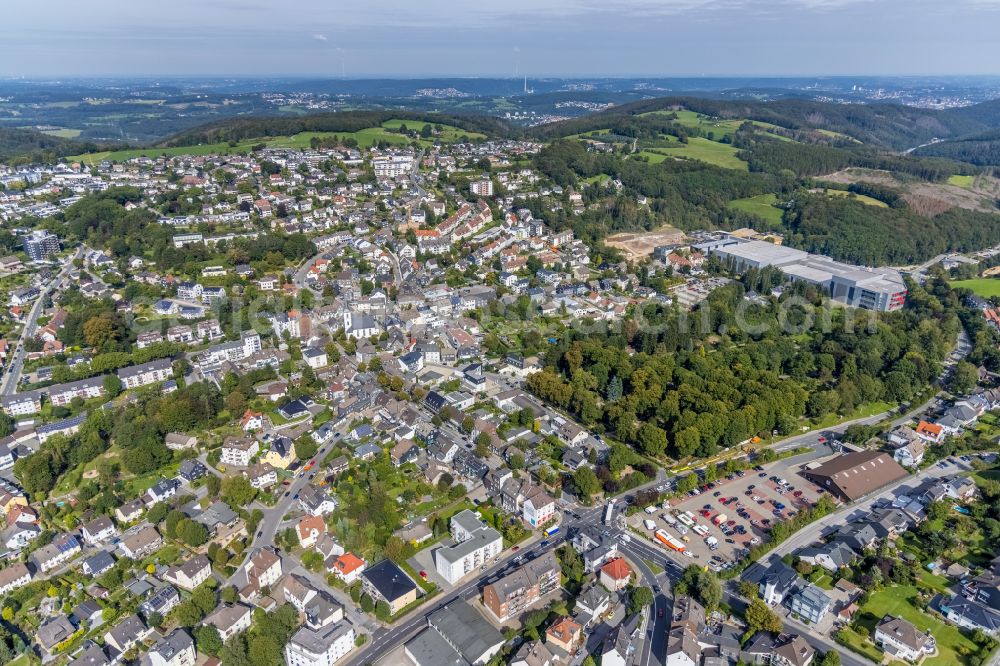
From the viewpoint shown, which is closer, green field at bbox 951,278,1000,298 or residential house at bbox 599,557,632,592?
residential house at bbox 599,557,632,592

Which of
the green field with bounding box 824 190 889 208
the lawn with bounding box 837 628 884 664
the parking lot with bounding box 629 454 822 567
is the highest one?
the green field with bounding box 824 190 889 208

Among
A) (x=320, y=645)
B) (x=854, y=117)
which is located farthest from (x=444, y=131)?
(x=854, y=117)

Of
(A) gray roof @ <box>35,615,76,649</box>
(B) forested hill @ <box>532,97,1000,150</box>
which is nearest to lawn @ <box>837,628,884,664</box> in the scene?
(A) gray roof @ <box>35,615,76,649</box>

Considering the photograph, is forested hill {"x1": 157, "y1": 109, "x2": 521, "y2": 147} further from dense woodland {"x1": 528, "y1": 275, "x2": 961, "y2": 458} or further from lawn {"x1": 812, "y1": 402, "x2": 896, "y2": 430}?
lawn {"x1": 812, "y1": 402, "x2": 896, "y2": 430}

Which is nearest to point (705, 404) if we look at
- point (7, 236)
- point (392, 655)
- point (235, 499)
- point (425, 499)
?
point (425, 499)

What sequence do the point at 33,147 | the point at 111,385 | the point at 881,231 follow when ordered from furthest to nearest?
1. the point at 33,147
2. the point at 881,231
3. the point at 111,385

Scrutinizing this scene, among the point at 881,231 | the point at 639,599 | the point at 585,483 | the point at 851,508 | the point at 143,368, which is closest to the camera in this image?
the point at 639,599

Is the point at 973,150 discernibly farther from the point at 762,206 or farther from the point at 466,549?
the point at 466,549
